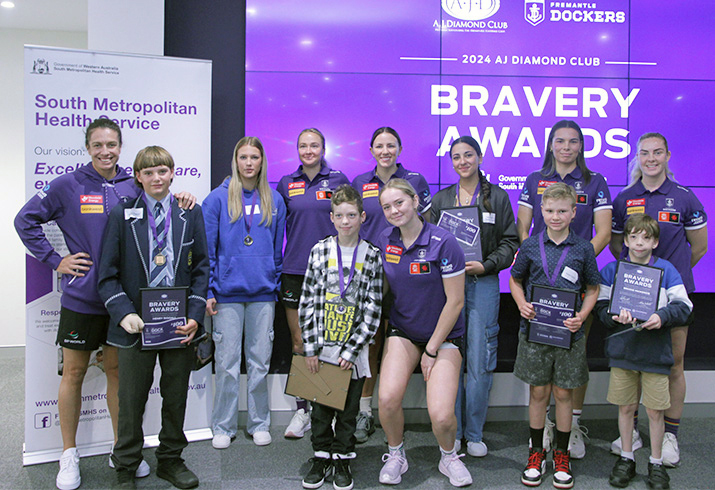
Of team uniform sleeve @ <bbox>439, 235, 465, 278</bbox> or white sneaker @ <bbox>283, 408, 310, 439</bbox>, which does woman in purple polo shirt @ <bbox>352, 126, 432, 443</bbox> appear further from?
team uniform sleeve @ <bbox>439, 235, 465, 278</bbox>

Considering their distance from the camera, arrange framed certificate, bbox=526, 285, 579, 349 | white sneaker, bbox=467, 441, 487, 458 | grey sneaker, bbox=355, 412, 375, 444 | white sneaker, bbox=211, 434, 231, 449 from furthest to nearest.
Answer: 1. grey sneaker, bbox=355, 412, 375, 444
2. white sneaker, bbox=211, 434, 231, 449
3. white sneaker, bbox=467, 441, 487, 458
4. framed certificate, bbox=526, 285, 579, 349

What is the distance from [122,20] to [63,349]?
2.16 metres

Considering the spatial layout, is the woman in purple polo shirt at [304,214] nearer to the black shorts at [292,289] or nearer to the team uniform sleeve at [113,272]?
the black shorts at [292,289]

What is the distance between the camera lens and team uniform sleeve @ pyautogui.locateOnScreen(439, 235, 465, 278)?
265 cm

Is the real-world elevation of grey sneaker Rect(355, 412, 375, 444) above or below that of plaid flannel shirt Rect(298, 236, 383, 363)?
below

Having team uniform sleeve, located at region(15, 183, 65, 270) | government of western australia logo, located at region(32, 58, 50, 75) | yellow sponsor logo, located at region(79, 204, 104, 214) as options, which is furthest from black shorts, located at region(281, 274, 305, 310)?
government of western australia logo, located at region(32, 58, 50, 75)

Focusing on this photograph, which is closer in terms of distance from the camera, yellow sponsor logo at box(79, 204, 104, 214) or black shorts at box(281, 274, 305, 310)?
yellow sponsor logo at box(79, 204, 104, 214)

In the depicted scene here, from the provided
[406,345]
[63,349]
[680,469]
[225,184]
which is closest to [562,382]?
[406,345]

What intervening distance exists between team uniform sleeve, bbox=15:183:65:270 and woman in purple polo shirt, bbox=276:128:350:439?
50.6 inches

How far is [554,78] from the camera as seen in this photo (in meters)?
3.84

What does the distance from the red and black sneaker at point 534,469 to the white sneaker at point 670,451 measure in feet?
2.61

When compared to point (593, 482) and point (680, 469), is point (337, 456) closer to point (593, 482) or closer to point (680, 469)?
point (593, 482)

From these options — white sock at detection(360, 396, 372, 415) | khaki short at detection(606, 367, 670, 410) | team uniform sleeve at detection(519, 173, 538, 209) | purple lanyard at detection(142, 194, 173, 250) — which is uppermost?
team uniform sleeve at detection(519, 173, 538, 209)

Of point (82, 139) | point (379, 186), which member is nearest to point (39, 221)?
point (82, 139)
